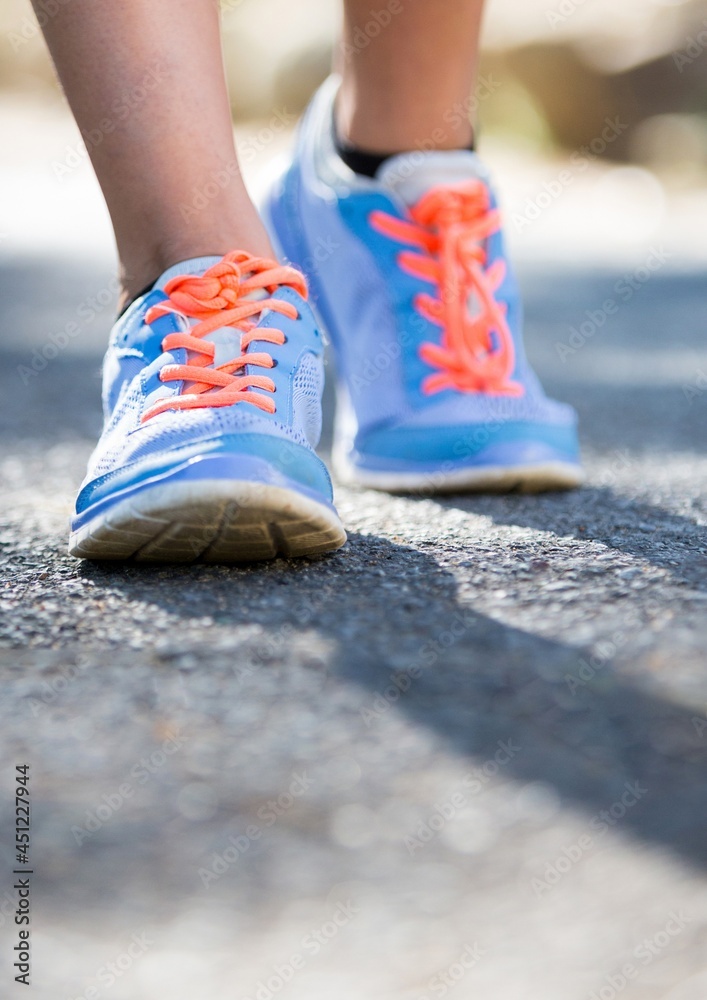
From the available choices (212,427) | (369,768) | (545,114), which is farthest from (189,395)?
(545,114)

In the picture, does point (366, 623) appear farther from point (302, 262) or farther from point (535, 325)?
point (535, 325)

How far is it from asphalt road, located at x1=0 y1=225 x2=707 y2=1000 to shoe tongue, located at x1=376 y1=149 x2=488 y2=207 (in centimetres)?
47

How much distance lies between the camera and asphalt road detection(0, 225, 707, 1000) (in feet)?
1.73

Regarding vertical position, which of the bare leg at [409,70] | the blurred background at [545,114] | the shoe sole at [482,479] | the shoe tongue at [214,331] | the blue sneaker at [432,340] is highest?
the bare leg at [409,70]

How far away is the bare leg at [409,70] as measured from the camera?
126cm

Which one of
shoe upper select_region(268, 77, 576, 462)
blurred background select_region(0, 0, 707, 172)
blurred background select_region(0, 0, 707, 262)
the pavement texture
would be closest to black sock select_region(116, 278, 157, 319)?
the pavement texture

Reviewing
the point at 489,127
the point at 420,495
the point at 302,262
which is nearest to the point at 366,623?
the point at 420,495

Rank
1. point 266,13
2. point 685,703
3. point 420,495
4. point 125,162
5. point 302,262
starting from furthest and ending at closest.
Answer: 1. point 266,13
2. point 302,262
3. point 420,495
4. point 125,162
5. point 685,703

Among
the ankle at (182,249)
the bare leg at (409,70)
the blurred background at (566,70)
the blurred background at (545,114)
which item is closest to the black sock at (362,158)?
the bare leg at (409,70)

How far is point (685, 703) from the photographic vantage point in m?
0.68

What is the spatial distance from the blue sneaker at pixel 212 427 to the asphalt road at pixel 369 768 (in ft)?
0.14

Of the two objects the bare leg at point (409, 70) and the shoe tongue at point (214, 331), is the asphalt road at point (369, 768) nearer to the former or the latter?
the shoe tongue at point (214, 331)

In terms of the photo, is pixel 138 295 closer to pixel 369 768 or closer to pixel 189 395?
pixel 189 395

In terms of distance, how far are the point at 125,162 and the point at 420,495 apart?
0.51 metres
